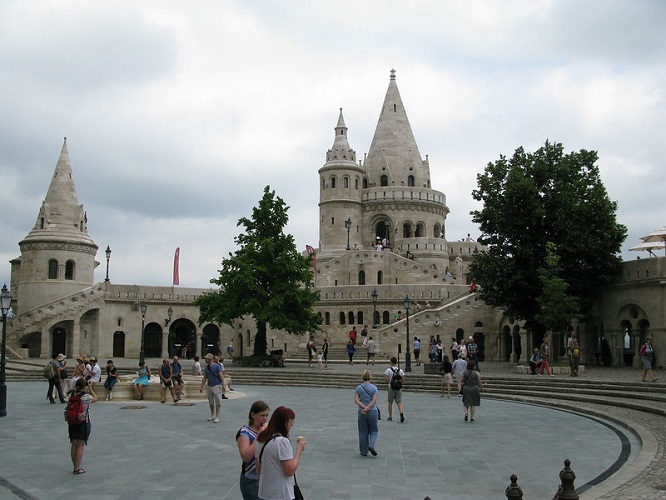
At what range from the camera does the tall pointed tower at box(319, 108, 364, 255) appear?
66625 millimetres

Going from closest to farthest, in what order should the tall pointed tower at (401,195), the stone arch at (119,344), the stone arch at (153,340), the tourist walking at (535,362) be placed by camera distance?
the tourist walking at (535,362) < the stone arch at (119,344) < the stone arch at (153,340) < the tall pointed tower at (401,195)

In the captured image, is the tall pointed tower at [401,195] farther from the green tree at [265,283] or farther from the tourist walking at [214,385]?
the tourist walking at [214,385]

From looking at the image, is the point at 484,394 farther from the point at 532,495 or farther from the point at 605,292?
the point at 532,495

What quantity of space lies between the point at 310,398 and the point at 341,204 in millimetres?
44870

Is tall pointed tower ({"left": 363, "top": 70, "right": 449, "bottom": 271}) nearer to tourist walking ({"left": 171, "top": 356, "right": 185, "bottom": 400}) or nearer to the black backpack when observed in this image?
tourist walking ({"left": 171, "top": 356, "right": 185, "bottom": 400})

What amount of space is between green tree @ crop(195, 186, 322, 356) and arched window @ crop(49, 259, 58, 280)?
1652 cm

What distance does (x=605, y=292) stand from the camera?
32719mm

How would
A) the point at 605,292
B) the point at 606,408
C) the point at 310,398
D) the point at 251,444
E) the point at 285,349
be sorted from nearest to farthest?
1. the point at 251,444
2. the point at 606,408
3. the point at 310,398
4. the point at 605,292
5. the point at 285,349

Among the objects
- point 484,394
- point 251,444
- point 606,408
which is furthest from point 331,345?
point 251,444

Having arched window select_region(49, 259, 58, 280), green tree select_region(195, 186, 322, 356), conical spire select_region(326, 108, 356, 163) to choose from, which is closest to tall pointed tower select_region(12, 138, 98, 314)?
arched window select_region(49, 259, 58, 280)

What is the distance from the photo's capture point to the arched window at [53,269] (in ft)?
157

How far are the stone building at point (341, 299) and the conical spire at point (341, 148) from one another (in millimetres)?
114

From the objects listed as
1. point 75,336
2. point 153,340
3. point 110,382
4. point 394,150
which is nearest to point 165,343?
point 153,340

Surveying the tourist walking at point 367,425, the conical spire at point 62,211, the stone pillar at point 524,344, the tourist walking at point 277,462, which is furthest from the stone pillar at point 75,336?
the tourist walking at point 277,462
